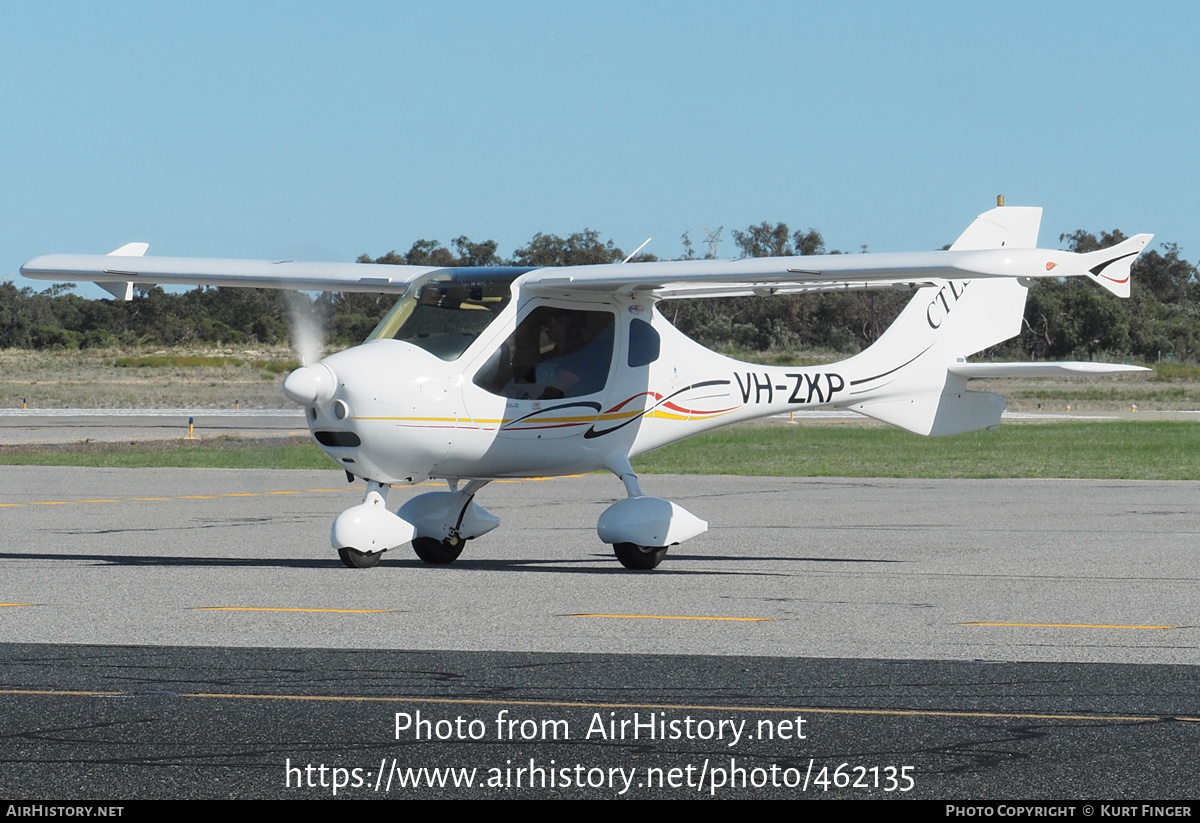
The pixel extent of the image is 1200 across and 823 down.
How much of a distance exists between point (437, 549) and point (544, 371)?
1934mm

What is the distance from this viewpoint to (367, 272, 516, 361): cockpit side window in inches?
508

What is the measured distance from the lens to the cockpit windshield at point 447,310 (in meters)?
12.9

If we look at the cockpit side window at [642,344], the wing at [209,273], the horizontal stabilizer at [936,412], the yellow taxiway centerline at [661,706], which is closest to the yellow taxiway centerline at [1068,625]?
the yellow taxiway centerline at [661,706]

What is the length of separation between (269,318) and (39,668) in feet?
58.9

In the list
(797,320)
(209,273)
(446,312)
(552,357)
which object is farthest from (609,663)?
(797,320)

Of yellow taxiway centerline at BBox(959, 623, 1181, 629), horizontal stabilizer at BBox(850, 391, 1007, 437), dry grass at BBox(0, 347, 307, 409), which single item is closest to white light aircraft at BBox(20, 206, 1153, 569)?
horizontal stabilizer at BBox(850, 391, 1007, 437)

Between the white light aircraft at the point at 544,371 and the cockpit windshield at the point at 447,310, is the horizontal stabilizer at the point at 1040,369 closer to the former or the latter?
the white light aircraft at the point at 544,371

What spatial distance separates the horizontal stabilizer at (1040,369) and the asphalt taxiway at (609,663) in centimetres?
173

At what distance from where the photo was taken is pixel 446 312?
13.0m

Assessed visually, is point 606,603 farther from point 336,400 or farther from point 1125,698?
point 1125,698

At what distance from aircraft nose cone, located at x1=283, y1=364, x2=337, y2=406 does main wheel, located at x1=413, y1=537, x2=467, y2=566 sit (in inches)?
83.9

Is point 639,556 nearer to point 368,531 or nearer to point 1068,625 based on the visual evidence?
point 368,531

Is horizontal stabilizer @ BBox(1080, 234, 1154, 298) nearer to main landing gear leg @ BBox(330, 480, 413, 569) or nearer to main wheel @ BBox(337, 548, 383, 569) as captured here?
main landing gear leg @ BBox(330, 480, 413, 569)
